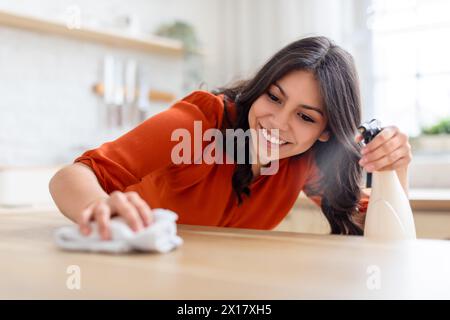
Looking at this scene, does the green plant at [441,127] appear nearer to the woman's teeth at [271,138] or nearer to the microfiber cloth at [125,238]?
the woman's teeth at [271,138]

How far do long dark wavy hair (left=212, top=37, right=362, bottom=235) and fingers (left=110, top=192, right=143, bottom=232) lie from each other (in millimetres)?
525

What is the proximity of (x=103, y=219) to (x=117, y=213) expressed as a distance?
0.04m

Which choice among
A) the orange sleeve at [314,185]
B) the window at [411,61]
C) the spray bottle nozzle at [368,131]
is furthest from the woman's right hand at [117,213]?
the window at [411,61]

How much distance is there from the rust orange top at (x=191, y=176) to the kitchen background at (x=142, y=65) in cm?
143

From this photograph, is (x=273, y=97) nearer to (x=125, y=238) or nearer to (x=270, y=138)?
(x=270, y=138)

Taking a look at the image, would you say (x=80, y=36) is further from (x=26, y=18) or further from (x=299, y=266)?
(x=299, y=266)

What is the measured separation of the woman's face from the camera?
41.0 inches

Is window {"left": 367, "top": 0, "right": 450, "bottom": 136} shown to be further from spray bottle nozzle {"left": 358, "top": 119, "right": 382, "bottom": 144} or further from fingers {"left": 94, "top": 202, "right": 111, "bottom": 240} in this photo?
fingers {"left": 94, "top": 202, "right": 111, "bottom": 240}

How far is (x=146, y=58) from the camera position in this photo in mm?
3412

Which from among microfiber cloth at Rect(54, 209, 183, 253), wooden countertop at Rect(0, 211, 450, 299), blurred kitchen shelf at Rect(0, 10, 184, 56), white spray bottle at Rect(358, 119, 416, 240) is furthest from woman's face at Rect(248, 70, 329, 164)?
blurred kitchen shelf at Rect(0, 10, 184, 56)
